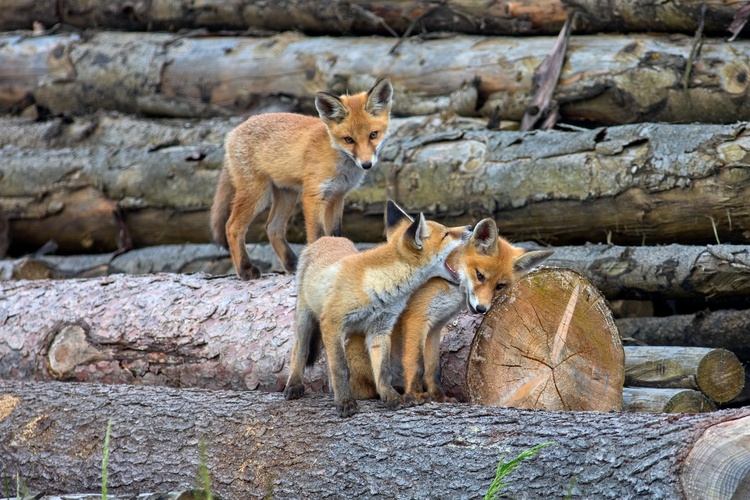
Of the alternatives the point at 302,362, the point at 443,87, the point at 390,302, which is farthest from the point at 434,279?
the point at 443,87

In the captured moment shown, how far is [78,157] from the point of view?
905cm

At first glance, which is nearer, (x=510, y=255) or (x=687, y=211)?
(x=510, y=255)

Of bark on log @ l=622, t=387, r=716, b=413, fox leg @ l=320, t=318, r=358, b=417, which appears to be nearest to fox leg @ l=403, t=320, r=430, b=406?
fox leg @ l=320, t=318, r=358, b=417

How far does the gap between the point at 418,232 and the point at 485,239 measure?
0.39 metres

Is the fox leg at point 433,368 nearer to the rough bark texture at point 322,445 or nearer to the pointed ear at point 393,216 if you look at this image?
the rough bark texture at point 322,445

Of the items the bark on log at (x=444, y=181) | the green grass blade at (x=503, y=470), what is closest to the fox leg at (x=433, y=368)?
the green grass blade at (x=503, y=470)

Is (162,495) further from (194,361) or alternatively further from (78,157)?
(78,157)

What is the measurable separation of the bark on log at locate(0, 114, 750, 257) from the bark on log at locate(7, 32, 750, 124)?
38 centimetres

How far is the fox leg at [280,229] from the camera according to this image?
273 inches

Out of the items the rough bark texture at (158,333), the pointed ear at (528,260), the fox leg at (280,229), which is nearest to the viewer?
the pointed ear at (528,260)

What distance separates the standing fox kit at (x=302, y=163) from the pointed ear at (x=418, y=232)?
1.75 m

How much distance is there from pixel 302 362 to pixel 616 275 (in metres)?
2.81

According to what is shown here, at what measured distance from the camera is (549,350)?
4988 mm

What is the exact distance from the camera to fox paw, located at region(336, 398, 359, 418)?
14.7 feet
